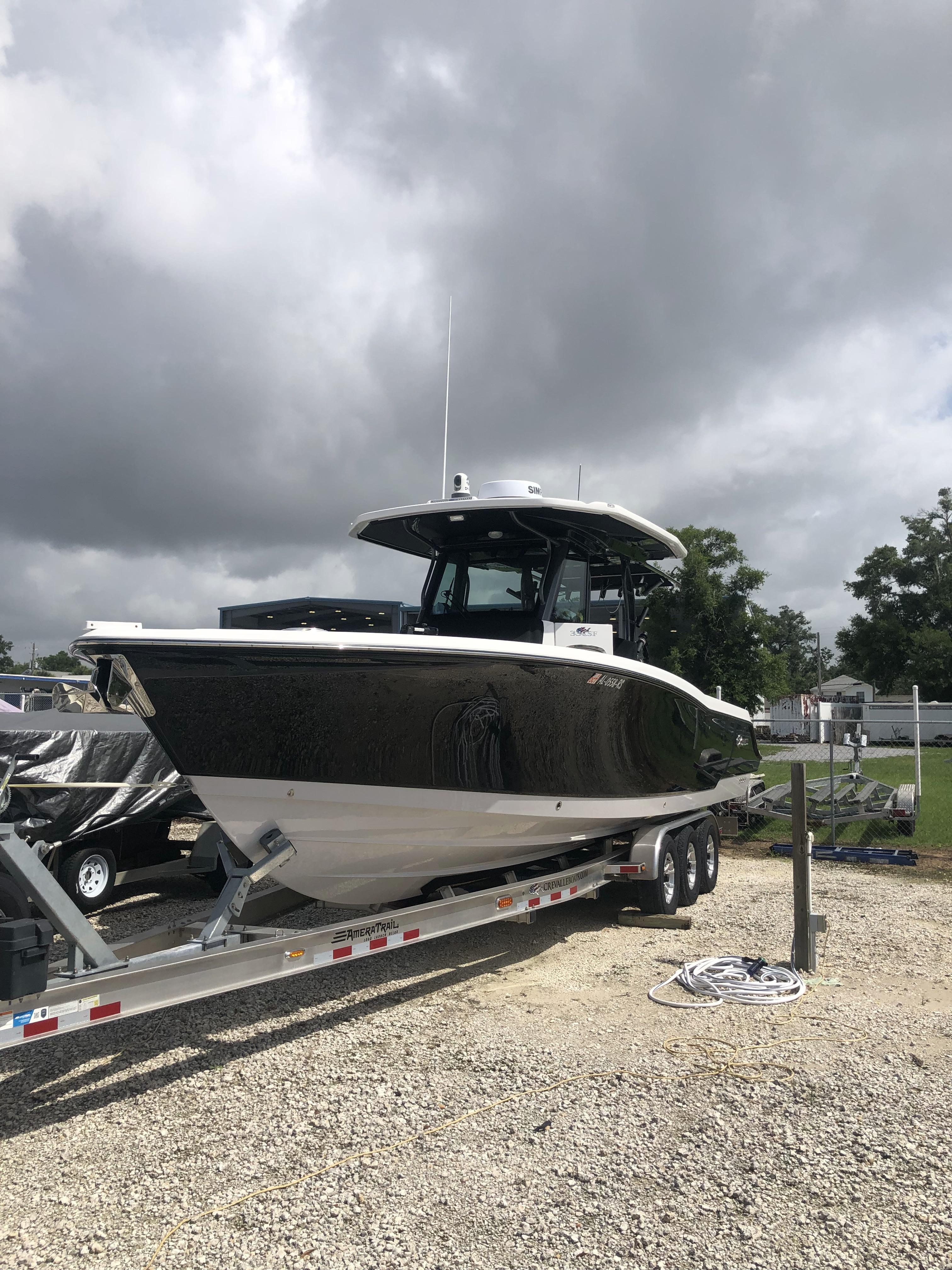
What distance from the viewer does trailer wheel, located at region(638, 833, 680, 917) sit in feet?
20.4

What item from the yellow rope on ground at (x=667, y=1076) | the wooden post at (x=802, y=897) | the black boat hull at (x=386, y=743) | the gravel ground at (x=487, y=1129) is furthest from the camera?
the wooden post at (x=802, y=897)

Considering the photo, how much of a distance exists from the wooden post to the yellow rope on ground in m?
0.77

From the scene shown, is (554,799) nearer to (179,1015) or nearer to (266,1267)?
(179,1015)

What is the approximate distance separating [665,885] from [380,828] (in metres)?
2.90

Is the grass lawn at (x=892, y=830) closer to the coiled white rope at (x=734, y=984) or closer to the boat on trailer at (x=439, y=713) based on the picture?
the boat on trailer at (x=439, y=713)

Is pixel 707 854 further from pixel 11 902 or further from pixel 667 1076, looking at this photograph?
pixel 11 902

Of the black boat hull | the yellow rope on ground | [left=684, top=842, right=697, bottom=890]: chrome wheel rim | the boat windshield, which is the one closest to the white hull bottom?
the black boat hull

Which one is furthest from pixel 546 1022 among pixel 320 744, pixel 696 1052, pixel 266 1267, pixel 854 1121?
pixel 266 1267

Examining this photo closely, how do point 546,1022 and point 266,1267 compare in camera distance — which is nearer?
point 266,1267

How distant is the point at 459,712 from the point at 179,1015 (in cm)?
220

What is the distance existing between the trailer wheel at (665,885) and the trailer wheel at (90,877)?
3.94 m

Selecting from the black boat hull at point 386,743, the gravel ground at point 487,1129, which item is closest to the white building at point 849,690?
the black boat hull at point 386,743

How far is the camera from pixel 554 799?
15.8 ft

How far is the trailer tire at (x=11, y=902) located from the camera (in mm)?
5207
